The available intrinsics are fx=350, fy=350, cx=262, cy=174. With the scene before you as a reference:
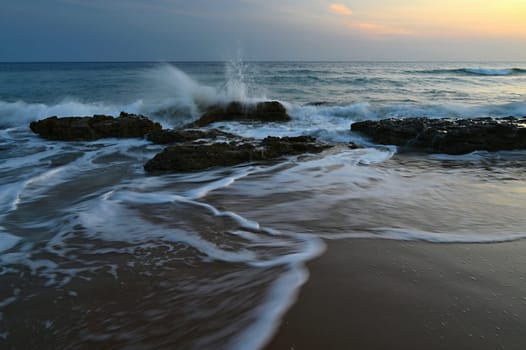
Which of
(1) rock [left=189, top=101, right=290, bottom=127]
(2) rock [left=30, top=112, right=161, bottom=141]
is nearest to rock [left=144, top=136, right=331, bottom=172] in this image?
(2) rock [left=30, top=112, right=161, bottom=141]

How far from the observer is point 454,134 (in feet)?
22.8

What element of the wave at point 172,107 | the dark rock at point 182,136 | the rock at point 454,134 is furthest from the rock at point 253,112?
the rock at point 454,134

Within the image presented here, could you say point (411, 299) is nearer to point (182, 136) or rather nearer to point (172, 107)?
point (182, 136)

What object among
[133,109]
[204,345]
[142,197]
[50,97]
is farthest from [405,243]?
[50,97]

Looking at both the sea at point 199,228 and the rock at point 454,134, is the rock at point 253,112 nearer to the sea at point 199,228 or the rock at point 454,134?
the rock at point 454,134

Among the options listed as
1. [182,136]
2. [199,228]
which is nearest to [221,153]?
[182,136]

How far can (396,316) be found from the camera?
75.9 inches

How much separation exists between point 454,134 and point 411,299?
5894 mm

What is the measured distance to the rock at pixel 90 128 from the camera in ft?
27.8

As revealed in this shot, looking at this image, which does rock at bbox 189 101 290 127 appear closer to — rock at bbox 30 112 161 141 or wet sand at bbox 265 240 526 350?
rock at bbox 30 112 161 141

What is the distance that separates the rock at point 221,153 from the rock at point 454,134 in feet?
5.95

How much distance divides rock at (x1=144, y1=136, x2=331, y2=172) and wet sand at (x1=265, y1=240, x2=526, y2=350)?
11.4ft

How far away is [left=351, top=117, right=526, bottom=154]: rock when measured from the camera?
6.80 m

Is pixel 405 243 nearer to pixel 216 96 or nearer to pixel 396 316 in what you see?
pixel 396 316
